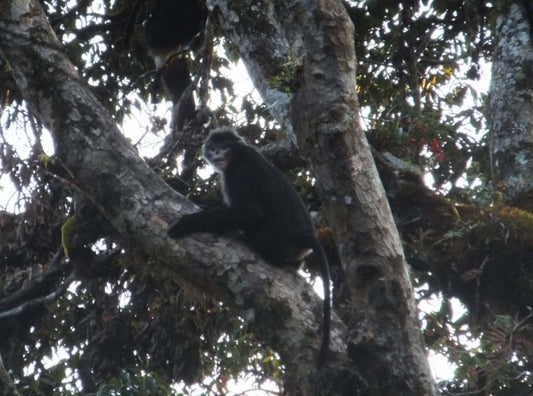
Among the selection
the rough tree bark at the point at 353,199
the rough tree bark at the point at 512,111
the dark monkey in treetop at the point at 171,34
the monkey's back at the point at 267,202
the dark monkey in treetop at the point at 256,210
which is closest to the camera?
the rough tree bark at the point at 353,199

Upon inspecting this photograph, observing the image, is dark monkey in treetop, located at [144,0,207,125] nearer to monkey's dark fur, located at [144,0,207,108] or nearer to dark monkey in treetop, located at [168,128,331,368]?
monkey's dark fur, located at [144,0,207,108]

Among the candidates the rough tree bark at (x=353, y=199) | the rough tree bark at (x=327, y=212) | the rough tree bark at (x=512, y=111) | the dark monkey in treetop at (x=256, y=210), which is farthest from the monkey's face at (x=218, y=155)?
the rough tree bark at (x=512, y=111)

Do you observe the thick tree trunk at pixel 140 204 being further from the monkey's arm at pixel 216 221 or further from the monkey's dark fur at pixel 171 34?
the monkey's dark fur at pixel 171 34

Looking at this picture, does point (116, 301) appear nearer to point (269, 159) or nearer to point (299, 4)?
point (269, 159)

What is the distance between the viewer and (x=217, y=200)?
244 inches

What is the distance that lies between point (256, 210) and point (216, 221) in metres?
0.91

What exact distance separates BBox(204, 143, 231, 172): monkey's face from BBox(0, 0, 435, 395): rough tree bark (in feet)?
4.39

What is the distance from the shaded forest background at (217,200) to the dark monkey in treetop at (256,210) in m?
0.36

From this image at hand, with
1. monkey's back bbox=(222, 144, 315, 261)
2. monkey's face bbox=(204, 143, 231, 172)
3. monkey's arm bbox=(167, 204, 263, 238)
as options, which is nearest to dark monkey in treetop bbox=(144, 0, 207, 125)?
monkey's face bbox=(204, 143, 231, 172)

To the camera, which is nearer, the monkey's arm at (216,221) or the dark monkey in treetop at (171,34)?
the monkey's arm at (216,221)

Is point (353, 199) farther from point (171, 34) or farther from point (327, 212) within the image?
point (171, 34)

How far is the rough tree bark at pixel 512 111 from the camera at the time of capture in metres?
5.59

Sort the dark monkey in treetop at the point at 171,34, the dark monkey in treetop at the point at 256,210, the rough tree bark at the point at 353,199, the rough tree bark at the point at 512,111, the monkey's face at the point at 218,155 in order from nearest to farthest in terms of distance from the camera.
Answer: the rough tree bark at the point at 353,199
the dark monkey in treetop at the point at 256,210
the rough tree bark at the point at 512,111
the monkey's face at the point at 218,155
the dark monkey in treetop at the point at 171,34

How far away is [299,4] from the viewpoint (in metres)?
4.03
